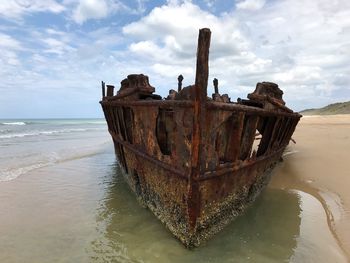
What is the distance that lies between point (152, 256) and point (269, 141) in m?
3.11

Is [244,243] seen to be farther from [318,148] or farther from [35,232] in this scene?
[318,148]

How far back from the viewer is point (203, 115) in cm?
370

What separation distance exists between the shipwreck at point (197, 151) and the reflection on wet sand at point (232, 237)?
186 millimetres

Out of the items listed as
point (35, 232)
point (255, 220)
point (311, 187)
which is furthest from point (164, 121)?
point (311, 187)

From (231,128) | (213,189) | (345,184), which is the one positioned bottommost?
(345,184)

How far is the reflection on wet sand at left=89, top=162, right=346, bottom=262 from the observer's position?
13.2ft

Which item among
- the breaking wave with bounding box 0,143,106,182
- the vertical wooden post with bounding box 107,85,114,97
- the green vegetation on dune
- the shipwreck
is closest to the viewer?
the shipwreck

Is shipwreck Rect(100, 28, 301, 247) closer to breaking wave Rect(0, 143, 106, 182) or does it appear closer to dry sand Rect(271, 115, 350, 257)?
dry sand Rect(271, 115, 350, 257)

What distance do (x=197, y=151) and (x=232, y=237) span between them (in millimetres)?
1611

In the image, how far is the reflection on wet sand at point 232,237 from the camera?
4.01 metres

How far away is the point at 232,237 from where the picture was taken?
4.51 m

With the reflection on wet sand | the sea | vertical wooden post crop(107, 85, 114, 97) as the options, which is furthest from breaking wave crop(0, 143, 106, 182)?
the reflection on wet sand

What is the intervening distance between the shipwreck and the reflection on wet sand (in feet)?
0.61

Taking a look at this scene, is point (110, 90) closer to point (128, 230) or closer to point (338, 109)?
point (128, 230)
